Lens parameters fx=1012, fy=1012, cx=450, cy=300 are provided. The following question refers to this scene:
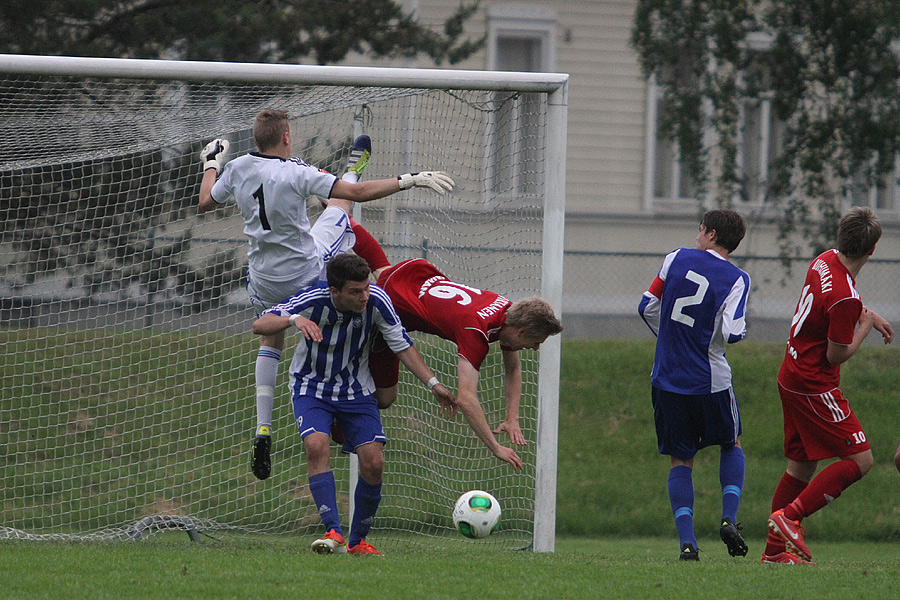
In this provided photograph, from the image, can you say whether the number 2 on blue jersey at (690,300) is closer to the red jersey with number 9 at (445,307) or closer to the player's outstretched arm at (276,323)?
the red jersey with number 9 at (445,307)

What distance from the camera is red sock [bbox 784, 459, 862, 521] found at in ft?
18.4

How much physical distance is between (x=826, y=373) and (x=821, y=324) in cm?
28

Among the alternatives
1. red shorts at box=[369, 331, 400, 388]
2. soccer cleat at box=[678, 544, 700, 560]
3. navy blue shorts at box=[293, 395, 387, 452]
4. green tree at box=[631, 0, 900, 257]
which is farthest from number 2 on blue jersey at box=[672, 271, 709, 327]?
green tree at box=[631, 0, 900, 257]

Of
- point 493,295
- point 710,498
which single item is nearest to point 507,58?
point 710,498

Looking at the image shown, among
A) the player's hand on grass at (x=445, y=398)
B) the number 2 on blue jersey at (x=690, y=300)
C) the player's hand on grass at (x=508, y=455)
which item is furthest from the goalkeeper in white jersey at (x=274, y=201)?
the number 2 on blue jersey at (x=690, y=300)

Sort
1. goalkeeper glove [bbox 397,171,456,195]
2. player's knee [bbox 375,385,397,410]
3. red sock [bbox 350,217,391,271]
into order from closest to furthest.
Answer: goalkeeper glove [bbox 397,171,456,195]
player's knee [bbox 375,385,397,410]
red sock [bbox 350,217,391,271]

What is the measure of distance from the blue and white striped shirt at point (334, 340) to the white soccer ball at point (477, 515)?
3.15ft

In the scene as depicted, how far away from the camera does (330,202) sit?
21.3ft

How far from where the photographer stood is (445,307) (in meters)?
5.73

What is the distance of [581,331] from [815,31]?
488 centimetres

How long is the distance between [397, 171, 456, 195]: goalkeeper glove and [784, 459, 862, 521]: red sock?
2.60 metres

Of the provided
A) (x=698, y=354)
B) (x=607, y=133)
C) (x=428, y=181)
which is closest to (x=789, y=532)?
(x=698, y=354)

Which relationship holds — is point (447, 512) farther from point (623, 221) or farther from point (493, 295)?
point (623, 221)

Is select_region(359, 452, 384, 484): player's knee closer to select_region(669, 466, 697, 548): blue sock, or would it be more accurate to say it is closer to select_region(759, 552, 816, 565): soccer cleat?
select_region(669, 466, 697, 548): blue sock
